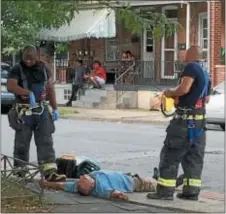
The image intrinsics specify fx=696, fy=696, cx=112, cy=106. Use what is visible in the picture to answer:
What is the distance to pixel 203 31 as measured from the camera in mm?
27125

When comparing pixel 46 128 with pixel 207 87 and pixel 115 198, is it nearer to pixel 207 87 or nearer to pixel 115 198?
pixel 115 198

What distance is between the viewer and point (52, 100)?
8.92 m

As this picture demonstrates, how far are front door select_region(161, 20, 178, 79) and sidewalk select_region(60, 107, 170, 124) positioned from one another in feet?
8.55

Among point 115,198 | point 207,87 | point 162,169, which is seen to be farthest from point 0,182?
point 207,87

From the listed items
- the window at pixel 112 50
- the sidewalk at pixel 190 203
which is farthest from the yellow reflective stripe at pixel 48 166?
the window at pixel 112 50

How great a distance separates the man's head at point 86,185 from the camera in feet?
25.7

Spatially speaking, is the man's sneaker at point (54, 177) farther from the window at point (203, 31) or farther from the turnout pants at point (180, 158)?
the window at point (203, 31)

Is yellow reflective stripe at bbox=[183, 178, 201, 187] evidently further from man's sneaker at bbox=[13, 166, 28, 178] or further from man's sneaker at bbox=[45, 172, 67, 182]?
man's sneaker at bbox=[13, 166, 28, 178]

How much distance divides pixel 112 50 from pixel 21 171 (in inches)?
872

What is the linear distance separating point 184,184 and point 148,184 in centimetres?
56

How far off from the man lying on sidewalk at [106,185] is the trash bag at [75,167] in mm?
458

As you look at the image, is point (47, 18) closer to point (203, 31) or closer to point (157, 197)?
point (157, 197)

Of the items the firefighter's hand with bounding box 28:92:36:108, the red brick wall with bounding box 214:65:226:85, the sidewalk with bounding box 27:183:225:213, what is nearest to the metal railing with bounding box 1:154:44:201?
the sidewalk with bounding box 27:183:225:213

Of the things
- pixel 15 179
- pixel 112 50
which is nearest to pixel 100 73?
pixel 112 50
